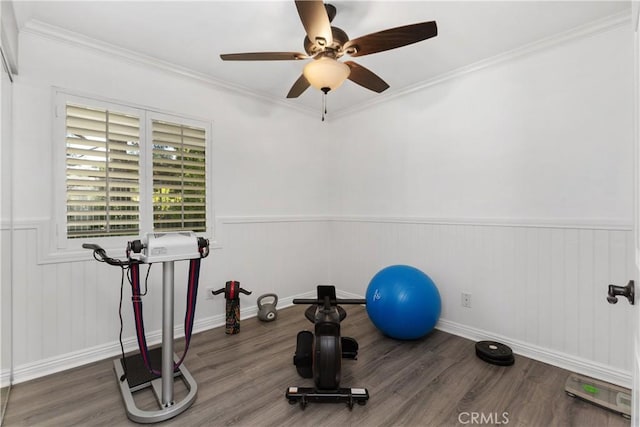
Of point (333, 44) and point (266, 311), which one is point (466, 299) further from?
point (333, 44)

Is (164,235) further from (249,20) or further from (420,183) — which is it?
(420,183)

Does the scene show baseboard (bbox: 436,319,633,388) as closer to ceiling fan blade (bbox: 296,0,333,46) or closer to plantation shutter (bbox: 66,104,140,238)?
ceiling fan blade (bbox: 296,0,333,46)

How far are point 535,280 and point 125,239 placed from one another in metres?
3.33

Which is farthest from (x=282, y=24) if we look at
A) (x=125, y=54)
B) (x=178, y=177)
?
(x=178, y=177)

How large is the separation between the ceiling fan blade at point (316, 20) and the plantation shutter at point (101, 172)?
1738 mm

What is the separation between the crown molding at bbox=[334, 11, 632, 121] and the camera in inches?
77.4

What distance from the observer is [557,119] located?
219cm

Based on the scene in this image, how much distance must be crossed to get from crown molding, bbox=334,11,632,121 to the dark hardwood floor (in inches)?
95.3

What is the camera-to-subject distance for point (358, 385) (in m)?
1.93

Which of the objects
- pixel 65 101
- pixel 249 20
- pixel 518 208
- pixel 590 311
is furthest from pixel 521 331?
pixel 65 101

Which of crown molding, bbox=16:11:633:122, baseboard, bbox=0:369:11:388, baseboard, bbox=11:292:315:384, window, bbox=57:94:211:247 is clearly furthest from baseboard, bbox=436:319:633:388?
baseboard, bbox=0:369:11:388

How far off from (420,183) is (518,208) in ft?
2.99

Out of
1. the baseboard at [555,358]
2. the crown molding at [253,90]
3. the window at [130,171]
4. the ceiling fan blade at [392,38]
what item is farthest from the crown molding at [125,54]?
the baseboard at [555,358]

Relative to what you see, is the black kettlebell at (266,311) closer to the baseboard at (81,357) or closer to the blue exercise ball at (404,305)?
the baseboard at (81,357)
